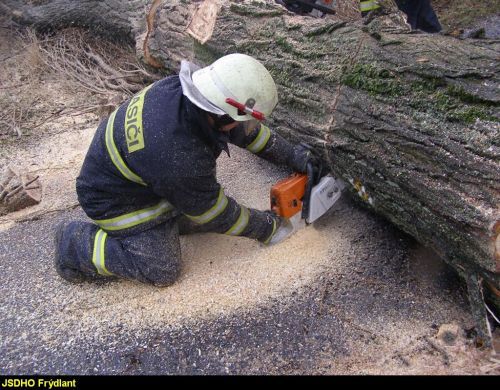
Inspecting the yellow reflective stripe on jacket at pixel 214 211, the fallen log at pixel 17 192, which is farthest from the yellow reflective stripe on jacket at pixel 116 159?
the fallen log at pixel 17 192

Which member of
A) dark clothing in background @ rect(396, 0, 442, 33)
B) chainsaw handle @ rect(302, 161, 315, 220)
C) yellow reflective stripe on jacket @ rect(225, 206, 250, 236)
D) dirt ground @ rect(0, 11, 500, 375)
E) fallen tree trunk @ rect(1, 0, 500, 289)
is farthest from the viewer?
dark clothing in background @ rect(396, 0, 442, 33)

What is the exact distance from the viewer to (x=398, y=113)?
2.46 meters

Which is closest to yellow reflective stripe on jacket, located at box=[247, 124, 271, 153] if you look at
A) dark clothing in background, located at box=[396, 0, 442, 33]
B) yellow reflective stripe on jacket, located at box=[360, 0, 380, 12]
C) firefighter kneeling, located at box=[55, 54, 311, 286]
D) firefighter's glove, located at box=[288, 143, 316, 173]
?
firefighter kneeling, located at box=[55, 54, 311, 286]

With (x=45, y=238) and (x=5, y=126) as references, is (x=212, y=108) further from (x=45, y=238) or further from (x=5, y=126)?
(x=5, y=126)

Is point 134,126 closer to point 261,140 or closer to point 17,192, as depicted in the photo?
point 261,140

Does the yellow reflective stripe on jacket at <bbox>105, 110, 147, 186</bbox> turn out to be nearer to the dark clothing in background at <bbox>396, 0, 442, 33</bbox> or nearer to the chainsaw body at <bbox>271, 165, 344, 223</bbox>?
the chainsaw body at <bbox>271, 165, 344, 223</bbox>

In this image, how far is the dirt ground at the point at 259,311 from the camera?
7.31ft

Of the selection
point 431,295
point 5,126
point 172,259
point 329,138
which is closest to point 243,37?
point 329,138

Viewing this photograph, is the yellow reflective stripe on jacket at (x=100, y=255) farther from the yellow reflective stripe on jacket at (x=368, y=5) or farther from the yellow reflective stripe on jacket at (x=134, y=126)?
the yellow reflective stripe on jacket at (x=368, y=5)

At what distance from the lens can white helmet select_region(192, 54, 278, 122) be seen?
223 centimetres

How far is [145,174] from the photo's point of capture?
240cm

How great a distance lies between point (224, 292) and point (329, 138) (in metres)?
1.12

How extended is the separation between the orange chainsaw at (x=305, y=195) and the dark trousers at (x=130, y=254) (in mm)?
684

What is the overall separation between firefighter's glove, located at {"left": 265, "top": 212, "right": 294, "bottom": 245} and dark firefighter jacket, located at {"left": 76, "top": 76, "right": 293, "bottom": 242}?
0.07 metres
